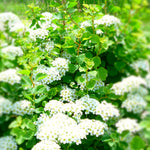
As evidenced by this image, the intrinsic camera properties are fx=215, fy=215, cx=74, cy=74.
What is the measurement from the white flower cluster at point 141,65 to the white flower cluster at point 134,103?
1.00ft

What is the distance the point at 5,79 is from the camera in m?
1.75

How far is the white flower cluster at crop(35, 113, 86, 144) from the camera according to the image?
3.48 feet

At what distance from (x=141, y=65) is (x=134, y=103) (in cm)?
43

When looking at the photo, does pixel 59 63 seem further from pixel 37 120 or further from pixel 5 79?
pixel 5 79

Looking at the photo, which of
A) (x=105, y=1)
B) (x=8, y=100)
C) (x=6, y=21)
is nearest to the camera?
(x=105, y=1)

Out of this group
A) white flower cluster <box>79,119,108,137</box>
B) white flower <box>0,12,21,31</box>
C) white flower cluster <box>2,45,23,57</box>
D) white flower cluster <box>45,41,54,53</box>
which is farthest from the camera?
white flower <box>0,12,21,31</box>

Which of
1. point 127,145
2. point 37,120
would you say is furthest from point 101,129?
point 37,120

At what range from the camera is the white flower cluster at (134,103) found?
Answer: 4.25ft

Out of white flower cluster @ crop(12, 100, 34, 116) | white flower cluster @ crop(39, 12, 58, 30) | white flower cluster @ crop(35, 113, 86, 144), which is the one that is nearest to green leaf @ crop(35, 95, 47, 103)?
white flower cluster @ crop(12, 100, 34, 116)

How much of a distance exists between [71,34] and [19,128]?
28.6 inches

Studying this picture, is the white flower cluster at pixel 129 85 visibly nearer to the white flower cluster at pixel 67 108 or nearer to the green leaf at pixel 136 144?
the white flower cluster at pixel 67 108

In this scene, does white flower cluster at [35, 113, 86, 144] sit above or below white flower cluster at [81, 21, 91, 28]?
below

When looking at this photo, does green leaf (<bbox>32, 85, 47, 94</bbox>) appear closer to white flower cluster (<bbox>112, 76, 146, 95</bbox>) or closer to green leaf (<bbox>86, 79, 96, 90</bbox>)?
green leaf (<bbox>86, 79, 96, 90</bbox>)

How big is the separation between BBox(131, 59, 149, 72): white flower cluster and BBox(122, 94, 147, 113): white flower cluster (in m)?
0.31
